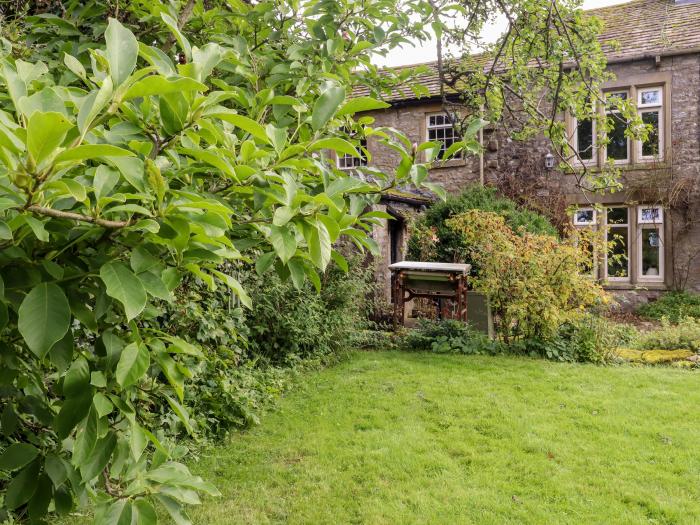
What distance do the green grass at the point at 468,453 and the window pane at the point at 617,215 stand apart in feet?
24.5

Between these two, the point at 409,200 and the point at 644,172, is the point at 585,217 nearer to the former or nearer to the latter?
the point at 644,172

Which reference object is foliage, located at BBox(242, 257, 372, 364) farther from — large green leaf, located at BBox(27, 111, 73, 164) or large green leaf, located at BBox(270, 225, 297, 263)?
large green leaf, located at BBox(27, 111, 73, 164)

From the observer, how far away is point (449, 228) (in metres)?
11.3

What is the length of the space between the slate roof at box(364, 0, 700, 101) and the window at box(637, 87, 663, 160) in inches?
36.7

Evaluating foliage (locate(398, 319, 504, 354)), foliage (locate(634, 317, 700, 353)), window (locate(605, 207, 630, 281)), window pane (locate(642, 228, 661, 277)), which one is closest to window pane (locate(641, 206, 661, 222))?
window pane (locate(642, 228, 661, 277))

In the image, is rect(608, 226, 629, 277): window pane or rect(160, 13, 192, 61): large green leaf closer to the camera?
rect(160, 13, 192, 61): large green leaf

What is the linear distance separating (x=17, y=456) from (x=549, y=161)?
13.7 m

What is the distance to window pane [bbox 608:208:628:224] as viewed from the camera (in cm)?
1302

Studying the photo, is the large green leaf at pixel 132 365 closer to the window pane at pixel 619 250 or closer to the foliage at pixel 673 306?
the foliage at pixel 673 306

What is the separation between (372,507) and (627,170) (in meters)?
12.1

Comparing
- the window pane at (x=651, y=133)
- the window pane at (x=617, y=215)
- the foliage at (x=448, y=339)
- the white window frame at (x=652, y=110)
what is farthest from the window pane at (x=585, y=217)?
the foliage at (x=448, y=339)

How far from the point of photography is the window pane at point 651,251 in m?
12.6

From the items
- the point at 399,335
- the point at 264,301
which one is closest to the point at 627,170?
the point at 399,335

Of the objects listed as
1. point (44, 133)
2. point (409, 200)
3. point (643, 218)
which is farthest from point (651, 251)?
point (44, 133)
